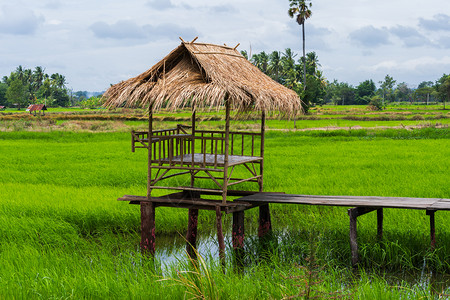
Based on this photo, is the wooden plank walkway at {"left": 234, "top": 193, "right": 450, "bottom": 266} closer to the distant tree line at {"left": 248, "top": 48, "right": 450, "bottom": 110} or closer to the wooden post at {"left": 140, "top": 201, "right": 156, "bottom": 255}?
the wooden post at {"left": 140, "top": 201, "right": 156, "bottom": 255}

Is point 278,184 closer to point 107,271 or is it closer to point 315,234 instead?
point 315,234

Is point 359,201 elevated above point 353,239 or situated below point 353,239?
above

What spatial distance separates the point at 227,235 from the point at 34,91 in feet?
251

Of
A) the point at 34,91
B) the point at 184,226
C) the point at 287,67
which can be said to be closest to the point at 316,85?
the point at 287,67

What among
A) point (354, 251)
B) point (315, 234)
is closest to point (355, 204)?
point (354, 251)

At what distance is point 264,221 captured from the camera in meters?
6.77

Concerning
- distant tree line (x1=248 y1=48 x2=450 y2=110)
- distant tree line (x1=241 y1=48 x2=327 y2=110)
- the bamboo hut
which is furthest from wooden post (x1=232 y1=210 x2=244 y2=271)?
distant tree line (x1=241 y1=48 x2=327 y2=110)

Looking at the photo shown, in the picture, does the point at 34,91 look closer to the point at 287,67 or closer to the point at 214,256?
the point at 287,67

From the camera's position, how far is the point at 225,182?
584 cm

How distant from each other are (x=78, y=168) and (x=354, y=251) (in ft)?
26.5

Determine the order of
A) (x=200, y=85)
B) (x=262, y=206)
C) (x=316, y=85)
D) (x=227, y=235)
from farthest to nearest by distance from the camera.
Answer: (x=316, y=85)
(x=227, y=235)
(x=262, y=206)
(x=200, y=85)

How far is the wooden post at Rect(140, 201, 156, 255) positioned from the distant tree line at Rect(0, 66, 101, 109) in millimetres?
50707

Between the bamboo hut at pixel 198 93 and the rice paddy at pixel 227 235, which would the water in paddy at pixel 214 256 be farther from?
the bamboo hut at pixel 198 93

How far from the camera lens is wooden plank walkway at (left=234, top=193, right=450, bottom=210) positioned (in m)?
5.50
